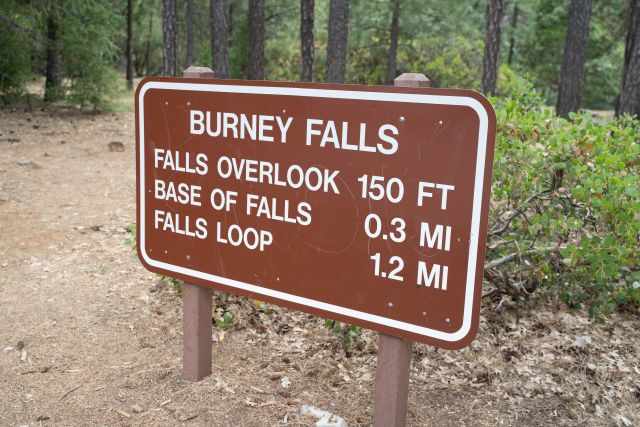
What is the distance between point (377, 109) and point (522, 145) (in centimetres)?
178

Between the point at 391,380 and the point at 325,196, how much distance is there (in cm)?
78

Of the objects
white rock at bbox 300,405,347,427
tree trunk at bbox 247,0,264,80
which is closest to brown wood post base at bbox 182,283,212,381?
white rock at bbox 300,405,347,427

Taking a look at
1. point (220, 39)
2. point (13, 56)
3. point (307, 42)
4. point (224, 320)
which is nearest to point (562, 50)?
point (307, 42)

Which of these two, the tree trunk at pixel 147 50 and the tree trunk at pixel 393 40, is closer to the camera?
the tree trunk at pixel 393 40

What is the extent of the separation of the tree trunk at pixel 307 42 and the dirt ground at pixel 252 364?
398 inches

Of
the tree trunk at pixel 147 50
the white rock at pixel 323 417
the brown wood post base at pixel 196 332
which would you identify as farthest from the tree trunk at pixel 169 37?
the tree trunk at pixel 147 50

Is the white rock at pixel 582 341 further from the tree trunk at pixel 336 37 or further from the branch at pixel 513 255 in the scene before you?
the tree trunk at pixel 336 37

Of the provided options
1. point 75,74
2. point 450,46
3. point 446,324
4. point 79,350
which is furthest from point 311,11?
point 446,324

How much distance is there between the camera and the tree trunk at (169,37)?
503 inches

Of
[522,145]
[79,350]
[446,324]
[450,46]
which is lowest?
[79,350]

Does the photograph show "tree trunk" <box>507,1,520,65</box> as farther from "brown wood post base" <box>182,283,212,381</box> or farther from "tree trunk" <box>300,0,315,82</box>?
"brown wood post base" <box>182,283,212,381</box>

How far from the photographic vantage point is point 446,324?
7.25ft

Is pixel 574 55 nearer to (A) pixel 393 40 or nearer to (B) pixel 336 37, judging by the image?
(B) pixel 336 37

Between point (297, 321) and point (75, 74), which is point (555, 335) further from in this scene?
point (75, 74)
